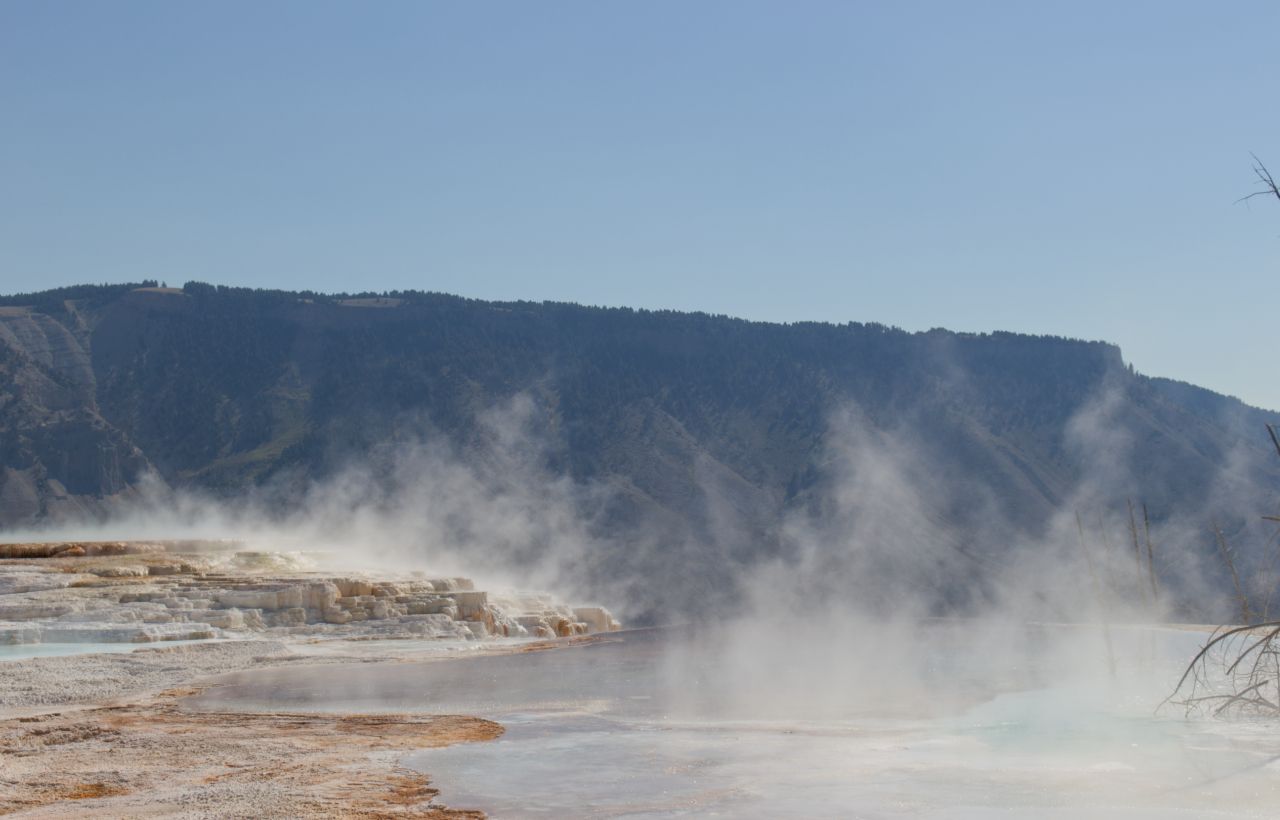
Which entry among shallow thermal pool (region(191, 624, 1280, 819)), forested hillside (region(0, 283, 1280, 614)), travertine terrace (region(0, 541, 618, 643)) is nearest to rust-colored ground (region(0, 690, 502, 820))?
shallow thermal pool (region(191, 624, 1280, 819))

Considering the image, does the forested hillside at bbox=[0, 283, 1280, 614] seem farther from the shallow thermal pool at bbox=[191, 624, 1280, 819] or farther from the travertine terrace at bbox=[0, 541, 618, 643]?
the shallow thermal pool at bbox=[191, 624, 1280, 819]

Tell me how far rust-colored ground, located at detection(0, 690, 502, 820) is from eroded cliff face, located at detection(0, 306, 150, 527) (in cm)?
8041

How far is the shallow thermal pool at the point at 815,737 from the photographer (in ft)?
34.0

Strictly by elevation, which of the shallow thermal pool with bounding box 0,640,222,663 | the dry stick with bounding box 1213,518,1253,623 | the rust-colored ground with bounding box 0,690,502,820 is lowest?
the shallow thermal pool with bounding box 0,640,222,663

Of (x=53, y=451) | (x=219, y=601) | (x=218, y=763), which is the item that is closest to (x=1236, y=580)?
(x=218, y=763)

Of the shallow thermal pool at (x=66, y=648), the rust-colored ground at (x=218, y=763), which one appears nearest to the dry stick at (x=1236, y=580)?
the rust-colored ground at (x=218, y=763)

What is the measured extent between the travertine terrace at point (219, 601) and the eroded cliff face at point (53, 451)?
5156 cm

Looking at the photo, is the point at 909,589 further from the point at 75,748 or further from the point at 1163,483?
the point at 75,748

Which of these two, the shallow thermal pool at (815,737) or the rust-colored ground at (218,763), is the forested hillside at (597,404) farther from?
the rust-colored ground at (218,763)

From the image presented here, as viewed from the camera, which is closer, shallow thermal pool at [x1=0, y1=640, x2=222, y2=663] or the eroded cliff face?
shallow thermal pool at [x1=0, y1=640, x2=222, y2=663]

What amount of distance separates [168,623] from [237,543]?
1705 cm

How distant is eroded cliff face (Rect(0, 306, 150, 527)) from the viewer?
90000 millimetres

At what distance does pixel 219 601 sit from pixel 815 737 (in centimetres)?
2397

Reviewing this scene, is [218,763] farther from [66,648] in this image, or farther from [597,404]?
[597,404]
